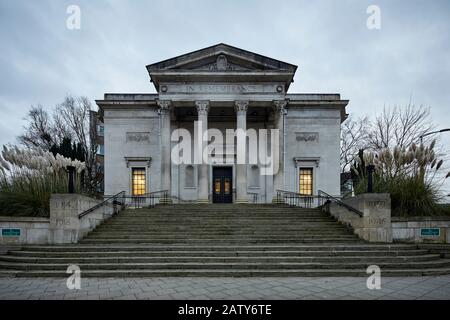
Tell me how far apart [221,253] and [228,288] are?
7.72ft

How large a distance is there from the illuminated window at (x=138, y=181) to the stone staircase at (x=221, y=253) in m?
10.3

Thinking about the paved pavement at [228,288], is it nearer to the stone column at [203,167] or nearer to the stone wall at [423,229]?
the stone wall at [423,229]

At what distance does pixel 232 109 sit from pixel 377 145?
50.6 ft

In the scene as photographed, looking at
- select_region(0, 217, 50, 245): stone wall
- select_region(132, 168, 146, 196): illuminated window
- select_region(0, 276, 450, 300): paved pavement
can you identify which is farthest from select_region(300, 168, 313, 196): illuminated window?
select_region(0, 217, 50, 245): stone wall

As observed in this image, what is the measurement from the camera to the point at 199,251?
9203 mm

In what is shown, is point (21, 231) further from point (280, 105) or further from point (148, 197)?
point (280, 105)

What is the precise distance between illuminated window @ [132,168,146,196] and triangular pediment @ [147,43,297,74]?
815cm

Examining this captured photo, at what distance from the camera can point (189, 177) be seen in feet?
74.3

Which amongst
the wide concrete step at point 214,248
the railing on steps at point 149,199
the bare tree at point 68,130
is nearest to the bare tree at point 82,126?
the bare tree at point 68,130

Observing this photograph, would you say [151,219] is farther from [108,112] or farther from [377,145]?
[377,145]

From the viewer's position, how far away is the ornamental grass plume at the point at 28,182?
1042cm

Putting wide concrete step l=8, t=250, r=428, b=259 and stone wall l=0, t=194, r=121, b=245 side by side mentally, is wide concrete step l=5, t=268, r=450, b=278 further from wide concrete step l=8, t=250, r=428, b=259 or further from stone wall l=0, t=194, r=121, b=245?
stone wall l=0, t=194, r=121, b=245

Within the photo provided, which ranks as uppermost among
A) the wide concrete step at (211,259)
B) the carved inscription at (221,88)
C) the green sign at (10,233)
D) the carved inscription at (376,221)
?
the carved inscription at (221,88)

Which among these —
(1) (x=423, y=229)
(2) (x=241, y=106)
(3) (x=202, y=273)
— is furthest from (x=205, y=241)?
(2) (x=241, y=106)
